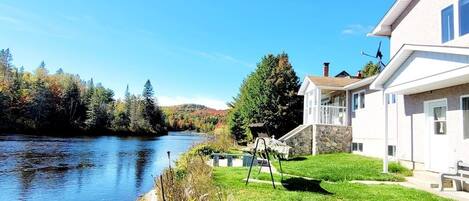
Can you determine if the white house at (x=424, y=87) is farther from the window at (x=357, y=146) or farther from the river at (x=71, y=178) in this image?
the river at (x=71, y=178)

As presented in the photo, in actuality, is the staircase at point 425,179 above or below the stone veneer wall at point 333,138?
below

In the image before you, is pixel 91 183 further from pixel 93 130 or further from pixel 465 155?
pixel 93 130

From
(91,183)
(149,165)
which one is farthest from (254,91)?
(91,183)

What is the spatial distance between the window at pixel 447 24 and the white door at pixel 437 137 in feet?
7.07

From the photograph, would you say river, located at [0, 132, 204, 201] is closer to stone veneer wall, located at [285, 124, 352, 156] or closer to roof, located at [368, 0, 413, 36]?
stone veneer wall, located at [285, 124, 352, 156]

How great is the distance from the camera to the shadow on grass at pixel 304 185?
980 centimetres

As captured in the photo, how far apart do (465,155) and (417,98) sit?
3.03 meters

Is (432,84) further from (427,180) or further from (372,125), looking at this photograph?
(372,125)

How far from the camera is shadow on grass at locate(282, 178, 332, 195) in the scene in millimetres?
9797

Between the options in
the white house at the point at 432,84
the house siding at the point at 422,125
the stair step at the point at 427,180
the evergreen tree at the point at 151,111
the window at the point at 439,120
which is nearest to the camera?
the stair step at the point at 427,180

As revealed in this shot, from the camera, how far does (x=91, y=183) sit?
15648 millimetres

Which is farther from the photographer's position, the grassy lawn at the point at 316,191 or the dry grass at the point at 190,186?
the grassy lawn at the point at 316,191

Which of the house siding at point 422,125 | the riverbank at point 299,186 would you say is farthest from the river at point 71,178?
the house siding at point 422,125

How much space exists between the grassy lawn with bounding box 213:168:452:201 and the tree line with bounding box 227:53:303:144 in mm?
20379
